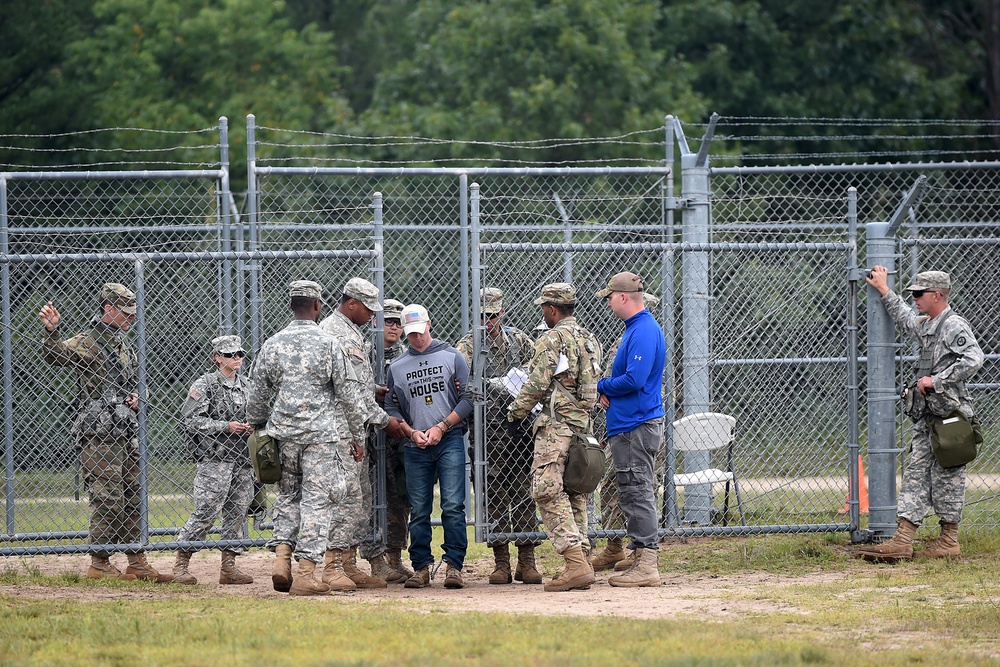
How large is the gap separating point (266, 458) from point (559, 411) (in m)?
1.84

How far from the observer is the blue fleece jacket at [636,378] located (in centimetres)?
786

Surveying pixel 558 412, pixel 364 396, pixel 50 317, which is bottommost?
pixel 558 412

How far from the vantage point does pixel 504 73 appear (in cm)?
2255

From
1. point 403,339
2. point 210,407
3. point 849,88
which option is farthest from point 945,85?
point 210,407

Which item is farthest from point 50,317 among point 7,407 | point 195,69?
point 195,69

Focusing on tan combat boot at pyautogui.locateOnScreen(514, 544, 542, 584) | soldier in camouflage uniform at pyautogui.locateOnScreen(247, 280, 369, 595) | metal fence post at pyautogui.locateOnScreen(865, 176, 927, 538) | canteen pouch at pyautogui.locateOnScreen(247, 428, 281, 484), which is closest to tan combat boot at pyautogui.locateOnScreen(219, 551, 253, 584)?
soldier in camouflage uniform at pyautogui.locateOnScreen(247, 280, 369, 595)

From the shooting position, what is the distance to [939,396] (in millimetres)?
8508

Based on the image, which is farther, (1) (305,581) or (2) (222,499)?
(2) (222,499)

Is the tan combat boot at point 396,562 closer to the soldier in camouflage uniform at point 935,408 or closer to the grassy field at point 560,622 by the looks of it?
the grassy field at point 560,622

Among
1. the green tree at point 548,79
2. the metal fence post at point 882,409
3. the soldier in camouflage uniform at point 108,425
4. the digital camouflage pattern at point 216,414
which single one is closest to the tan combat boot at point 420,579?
the digital camouflage pattern at point 216,414

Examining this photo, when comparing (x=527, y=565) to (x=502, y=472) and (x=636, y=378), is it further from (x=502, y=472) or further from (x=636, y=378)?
(x=636, y=378)

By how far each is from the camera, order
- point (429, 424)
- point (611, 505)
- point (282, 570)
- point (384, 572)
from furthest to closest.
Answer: point (611, 505)
point (384, 572)
point (429, 424)
point (282, 570)

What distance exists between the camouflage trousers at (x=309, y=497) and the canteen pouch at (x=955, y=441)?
4.01 meters

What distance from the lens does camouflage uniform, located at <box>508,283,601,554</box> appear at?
771cm
